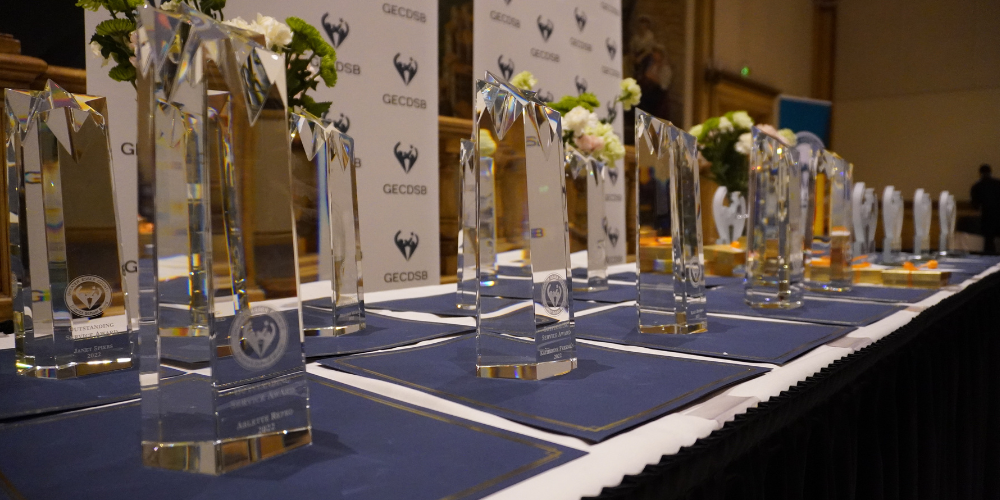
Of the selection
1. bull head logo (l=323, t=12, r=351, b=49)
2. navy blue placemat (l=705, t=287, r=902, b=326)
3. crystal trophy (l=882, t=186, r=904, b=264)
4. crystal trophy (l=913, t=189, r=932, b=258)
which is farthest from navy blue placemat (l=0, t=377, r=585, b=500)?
crystal trophy (l=913, t=189, r=932, b=258)

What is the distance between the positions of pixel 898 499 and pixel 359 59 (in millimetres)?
3028

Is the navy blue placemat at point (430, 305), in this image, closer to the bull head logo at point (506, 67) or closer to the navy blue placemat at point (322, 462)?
the navy blue placemat at point (322, 462)

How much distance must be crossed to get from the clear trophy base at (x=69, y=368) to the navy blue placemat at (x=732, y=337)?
2.21 feet

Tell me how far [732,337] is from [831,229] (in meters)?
0.85

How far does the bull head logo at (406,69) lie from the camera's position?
11.8ft

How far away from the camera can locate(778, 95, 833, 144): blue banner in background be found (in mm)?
7035

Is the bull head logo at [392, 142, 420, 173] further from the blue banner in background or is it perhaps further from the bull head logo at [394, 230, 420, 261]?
the blue banner in background

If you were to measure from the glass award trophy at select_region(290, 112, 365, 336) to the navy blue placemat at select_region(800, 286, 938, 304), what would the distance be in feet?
3.63

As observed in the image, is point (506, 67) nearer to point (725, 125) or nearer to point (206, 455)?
point (725, 125)

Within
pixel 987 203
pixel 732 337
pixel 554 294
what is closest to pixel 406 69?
pixel 732 337

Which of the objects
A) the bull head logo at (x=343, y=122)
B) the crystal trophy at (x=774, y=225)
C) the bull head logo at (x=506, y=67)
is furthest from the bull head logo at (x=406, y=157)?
the crystal trophy at (x=774, y=225)

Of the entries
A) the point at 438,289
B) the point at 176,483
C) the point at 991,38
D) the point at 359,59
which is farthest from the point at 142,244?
the point at 991,38

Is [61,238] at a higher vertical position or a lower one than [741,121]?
lower

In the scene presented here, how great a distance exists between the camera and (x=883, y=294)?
1616 mm
